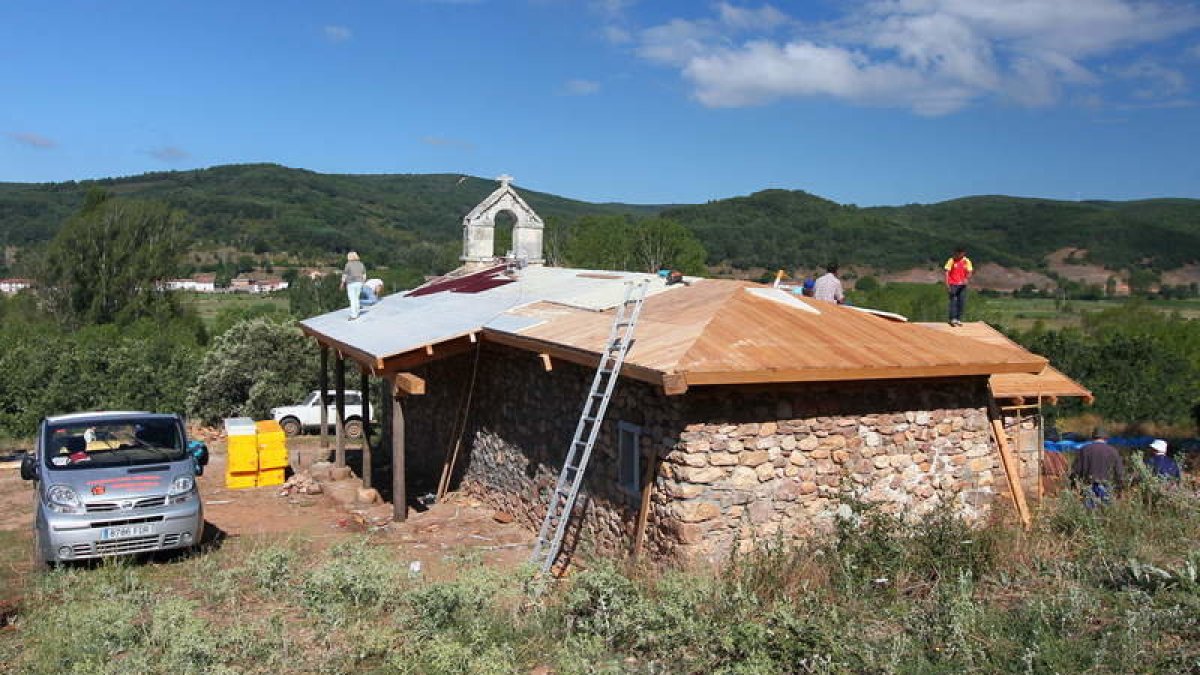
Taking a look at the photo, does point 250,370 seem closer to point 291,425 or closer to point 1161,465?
point 291,425

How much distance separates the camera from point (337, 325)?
16.4m

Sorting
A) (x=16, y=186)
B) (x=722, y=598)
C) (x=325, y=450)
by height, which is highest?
(x=16, y=186)

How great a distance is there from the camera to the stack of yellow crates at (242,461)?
16219mm

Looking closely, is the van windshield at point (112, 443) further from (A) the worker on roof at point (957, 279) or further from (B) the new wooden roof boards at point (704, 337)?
(A) the worker on roof at point (957, 279)

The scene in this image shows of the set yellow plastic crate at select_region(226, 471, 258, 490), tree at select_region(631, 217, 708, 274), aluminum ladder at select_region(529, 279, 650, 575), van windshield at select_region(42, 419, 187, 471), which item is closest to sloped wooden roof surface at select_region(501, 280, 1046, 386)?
aluminum ladder at select_region(529, 279, 650, 575)

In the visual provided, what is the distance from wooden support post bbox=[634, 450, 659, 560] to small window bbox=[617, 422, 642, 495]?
20cm

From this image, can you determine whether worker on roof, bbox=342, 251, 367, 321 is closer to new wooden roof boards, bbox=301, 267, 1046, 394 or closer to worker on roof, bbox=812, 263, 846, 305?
new wooden roof boards, bbox=301, 267, 1046, 394

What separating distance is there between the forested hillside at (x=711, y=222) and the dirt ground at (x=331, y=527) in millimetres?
47728

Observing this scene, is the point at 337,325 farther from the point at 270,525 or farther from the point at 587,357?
the point at 587,357

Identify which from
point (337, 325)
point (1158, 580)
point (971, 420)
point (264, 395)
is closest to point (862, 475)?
point (971, 420)

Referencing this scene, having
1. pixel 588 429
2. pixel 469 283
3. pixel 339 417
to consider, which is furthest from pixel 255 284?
pixel 588 429

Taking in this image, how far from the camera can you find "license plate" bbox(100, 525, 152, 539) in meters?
9.75

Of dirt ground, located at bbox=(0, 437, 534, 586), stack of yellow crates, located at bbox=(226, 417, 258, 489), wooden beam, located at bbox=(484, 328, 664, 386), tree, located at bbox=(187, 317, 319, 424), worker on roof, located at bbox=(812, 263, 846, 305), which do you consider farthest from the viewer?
tree, located at bbox=(187, 317, 319, 424)

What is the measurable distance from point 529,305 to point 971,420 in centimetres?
625
